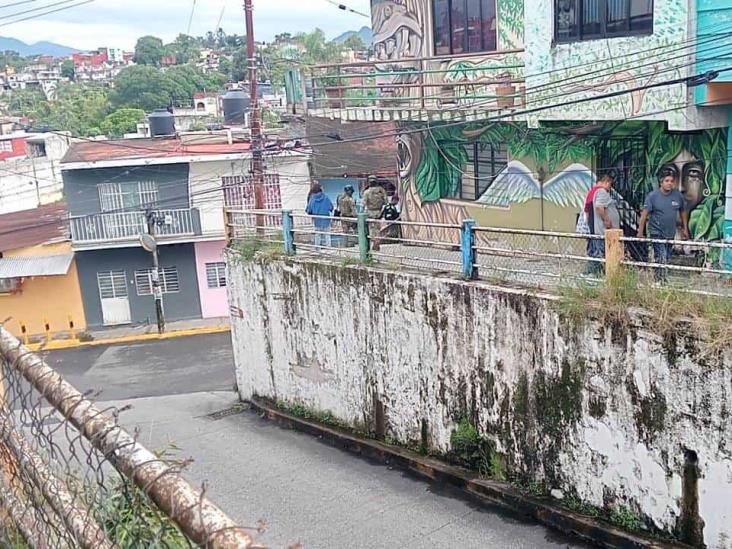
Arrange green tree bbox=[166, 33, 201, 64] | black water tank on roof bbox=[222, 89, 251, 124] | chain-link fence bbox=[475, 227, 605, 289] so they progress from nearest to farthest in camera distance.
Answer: chain-link fence bbox=[475, 227, 605, 289] < black water tank on roof bbox=[222, 89, 251, 124] < green tree bbox=[166, 33, 201, 64]

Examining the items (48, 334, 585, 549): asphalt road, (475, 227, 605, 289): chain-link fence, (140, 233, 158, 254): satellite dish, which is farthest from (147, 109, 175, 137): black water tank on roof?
(475, 227, 605, 289): chain-link fence

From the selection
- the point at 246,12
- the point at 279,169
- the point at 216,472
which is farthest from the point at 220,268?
the point at 216,472

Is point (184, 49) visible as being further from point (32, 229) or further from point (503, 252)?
point (503, 252)

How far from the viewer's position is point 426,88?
1521 centimetres

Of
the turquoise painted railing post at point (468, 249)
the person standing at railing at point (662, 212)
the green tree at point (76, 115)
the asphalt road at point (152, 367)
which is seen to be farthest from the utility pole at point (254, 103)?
the green tree at point (76, 115)

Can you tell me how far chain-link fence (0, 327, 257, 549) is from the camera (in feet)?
5.35

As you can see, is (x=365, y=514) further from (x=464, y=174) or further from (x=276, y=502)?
(x=464, y=174)

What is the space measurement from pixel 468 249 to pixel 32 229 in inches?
884

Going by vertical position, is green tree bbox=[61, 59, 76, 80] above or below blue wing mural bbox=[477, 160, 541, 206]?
above

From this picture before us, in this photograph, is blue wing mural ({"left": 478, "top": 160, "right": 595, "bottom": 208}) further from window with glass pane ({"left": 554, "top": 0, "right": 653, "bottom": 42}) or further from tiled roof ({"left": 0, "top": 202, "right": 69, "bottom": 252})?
tiled roof ({"left": 0, "top": 202, "right": 69, "bottom": 252})

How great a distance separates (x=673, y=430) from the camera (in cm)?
773

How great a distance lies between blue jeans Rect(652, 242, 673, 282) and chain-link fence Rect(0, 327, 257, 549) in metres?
6.51

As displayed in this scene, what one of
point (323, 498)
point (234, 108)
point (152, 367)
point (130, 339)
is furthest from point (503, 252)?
point (234, 108)

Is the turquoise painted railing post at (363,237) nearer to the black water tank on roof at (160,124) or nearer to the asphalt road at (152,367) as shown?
the asphalt road at (152,367)
